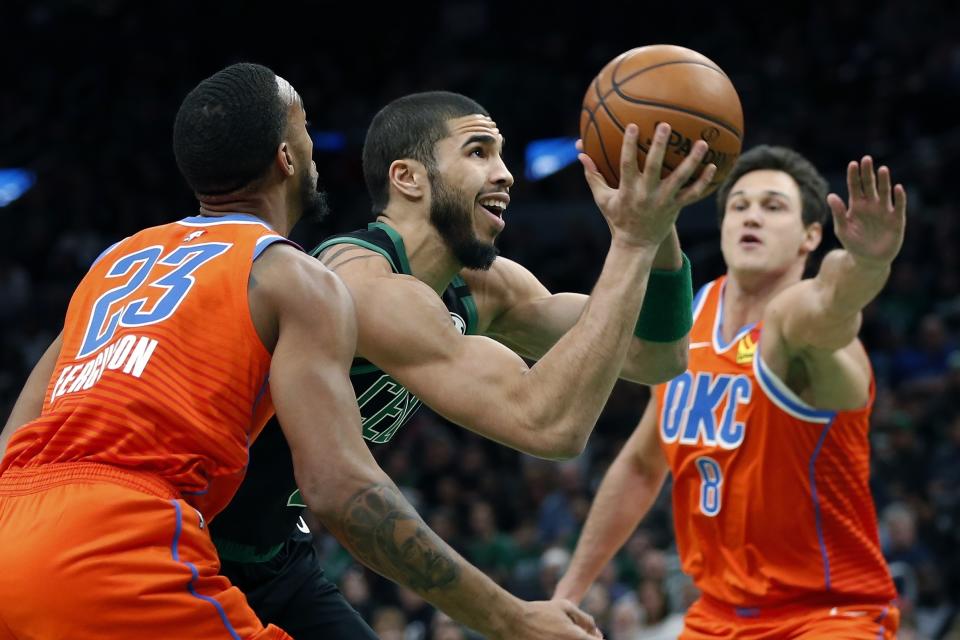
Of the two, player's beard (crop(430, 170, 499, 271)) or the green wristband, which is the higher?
player's beard (crop(430, 170, 499, 271))

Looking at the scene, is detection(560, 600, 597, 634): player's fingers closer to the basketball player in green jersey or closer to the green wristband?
the basketball player in green jersey

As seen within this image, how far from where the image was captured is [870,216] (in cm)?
446

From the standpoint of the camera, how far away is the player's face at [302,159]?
339cm

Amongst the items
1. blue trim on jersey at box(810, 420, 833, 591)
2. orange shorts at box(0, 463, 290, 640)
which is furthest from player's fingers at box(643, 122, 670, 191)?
blue trim on jersey at box(810, 420, 833, 591)

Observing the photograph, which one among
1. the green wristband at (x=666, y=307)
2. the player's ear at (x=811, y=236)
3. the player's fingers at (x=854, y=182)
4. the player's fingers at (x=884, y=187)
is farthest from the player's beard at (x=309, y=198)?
the player's ear at (x=811, y=236)

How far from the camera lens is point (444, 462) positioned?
452 inches

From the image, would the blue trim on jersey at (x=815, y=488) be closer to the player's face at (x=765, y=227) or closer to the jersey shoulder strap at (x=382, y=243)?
the player's face at (x=765, y=227)

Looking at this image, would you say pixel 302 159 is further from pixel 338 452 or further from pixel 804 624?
pixel 804 624

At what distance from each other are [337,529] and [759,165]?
3.18 metres

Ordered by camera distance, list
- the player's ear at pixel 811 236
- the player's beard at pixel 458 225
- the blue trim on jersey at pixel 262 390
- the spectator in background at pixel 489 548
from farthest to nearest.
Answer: the spectator in background at pixel 489 548, the player's ear at pixel 811 236, the player's beard at pixel 458 225, the blue trim on jersey at pixel 262 390

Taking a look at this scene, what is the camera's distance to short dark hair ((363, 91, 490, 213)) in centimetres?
404

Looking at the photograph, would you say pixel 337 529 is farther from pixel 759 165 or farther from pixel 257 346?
pixel 759 165

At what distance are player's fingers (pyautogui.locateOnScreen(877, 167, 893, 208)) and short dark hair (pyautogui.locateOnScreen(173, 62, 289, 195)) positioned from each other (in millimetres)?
2040

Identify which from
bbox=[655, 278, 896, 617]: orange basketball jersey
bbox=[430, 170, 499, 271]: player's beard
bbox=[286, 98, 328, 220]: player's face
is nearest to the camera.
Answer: bbox=[286, 98, 328, 220]: player's face
